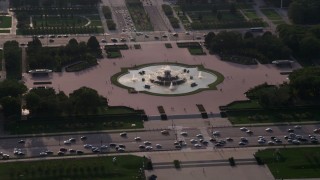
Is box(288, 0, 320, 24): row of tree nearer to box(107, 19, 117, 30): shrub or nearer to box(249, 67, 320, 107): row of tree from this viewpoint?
box(249, 67, 320, 107): row of tree

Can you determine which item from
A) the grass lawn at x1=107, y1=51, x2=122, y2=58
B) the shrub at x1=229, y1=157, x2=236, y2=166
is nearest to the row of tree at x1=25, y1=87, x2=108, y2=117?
the shrub at x1=229, y1=157, x2=236, y2=166

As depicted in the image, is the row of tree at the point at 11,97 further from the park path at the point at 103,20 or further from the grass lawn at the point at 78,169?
the park path at the point at 103,20

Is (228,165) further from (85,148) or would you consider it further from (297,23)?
(297,23)

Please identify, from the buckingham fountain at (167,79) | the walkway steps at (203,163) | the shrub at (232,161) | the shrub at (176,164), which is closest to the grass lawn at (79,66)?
the buckingham fountain at (167,79)

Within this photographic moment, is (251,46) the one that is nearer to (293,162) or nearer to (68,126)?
(293,162)

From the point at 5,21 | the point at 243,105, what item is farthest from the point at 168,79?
the point at 5,21

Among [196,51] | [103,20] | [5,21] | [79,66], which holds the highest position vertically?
[5,21]
